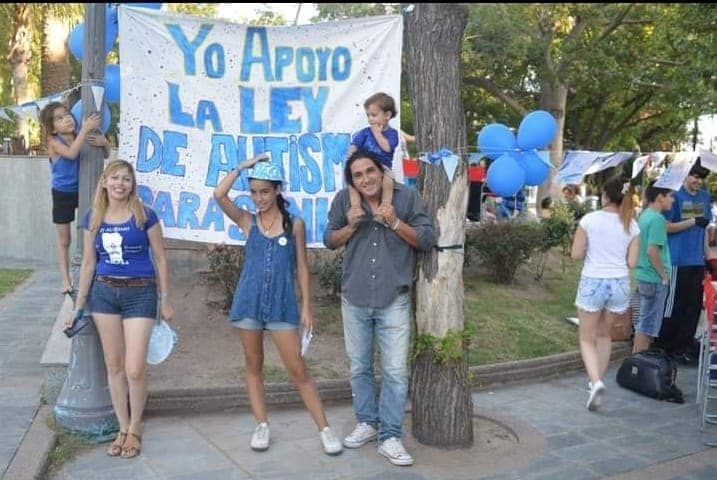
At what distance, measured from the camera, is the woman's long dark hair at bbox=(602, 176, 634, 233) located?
566cm

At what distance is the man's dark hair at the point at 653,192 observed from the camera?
246 inches

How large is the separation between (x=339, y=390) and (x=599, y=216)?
239 centimetres

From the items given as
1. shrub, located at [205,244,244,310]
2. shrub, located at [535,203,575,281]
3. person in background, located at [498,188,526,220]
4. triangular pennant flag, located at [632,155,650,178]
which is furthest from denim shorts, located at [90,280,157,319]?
person in background, located at [498,188,526,220]

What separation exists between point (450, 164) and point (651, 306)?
118 inches

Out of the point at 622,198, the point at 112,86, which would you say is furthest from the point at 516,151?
the point at 112,86

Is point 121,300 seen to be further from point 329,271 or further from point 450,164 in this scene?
point 329,271

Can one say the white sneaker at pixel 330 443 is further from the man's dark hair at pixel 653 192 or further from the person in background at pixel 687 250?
the person in background at pixel 687 250

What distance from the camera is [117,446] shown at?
14.9ft

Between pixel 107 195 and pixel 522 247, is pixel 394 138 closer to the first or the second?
pixel 107 195

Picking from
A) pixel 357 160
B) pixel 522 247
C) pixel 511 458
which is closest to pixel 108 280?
pixel 357 160

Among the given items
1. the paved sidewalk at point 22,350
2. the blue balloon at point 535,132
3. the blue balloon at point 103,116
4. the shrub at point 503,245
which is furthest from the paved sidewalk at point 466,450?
the shrub at point 503,245

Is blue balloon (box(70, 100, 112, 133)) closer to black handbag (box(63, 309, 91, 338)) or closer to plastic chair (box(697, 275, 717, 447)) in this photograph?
black handbag (box(63, 309, 91, 338))

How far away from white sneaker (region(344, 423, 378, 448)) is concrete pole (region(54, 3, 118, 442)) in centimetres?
151

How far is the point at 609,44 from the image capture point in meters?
20.2
